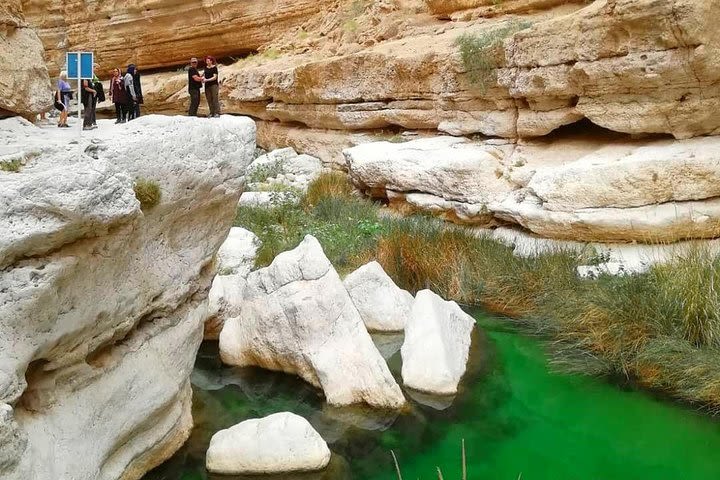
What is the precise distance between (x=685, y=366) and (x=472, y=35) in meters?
7.18

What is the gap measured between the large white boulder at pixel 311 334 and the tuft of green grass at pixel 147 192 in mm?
2210

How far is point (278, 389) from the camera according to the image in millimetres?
6246

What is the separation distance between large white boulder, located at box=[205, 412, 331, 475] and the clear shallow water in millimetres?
99

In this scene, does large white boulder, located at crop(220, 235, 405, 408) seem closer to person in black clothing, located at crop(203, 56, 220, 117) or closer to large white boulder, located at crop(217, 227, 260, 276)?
large white boulder, located at crop(217, 227, 260, 276)

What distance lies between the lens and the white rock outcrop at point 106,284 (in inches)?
127

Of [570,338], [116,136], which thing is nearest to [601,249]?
[570,338]

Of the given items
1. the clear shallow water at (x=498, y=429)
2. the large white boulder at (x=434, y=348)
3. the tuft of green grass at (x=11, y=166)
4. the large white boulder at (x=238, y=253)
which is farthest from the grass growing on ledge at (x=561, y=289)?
the tuft of green grass at (x=11, y=166)

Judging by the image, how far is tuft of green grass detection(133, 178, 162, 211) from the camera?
4.01 meters

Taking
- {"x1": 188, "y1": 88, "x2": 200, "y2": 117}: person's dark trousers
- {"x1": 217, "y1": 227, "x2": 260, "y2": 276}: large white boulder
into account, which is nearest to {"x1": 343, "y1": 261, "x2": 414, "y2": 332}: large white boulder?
{"x1": 217, "y1": 227, "x2": 260, "y2": 276}: large white boulder

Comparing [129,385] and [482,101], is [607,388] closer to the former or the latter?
[129,385]

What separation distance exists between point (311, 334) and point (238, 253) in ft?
10.00

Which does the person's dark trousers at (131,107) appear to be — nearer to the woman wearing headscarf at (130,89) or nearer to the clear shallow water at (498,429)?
the woman wearing headscarf at (130,89)

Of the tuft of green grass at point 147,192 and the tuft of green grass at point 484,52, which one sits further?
the tuft of green grass at point 484,52

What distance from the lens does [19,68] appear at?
457cm
